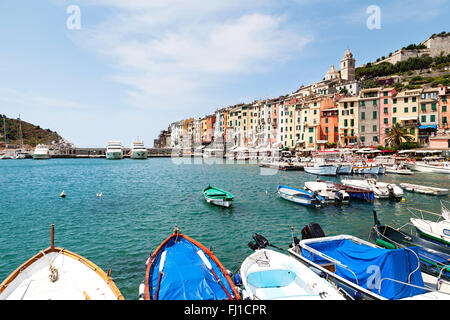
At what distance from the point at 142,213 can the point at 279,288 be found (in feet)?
55.5

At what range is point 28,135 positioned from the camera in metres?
177

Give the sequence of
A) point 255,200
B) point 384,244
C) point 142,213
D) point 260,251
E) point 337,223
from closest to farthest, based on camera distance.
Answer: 1. point 260,251
2. point 384,244
3. point 337,223
4. point 142,213
5. point 255,200

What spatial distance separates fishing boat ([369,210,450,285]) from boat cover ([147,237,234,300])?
733 centimetres

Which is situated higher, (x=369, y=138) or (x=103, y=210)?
(x=369, y=138)

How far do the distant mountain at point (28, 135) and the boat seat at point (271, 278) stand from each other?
183632 millimetres

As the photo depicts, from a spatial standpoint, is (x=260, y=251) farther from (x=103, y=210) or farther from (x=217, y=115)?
(x=217, y=115)

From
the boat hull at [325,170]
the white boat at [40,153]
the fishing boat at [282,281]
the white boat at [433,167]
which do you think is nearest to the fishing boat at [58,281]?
the fishing boat at [282,281]

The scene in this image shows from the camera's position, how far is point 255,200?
28.0 metres

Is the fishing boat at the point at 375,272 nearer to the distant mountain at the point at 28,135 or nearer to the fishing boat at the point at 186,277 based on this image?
the fishing boat at the point at 186,277

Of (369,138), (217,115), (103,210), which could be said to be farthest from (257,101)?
(103,210)

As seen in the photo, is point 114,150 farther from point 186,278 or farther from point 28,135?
point 186,278

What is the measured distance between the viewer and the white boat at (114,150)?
122 m

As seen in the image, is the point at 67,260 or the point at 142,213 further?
the point at 142,213

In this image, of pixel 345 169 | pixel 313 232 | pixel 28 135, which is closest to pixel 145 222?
pixel 313 232
